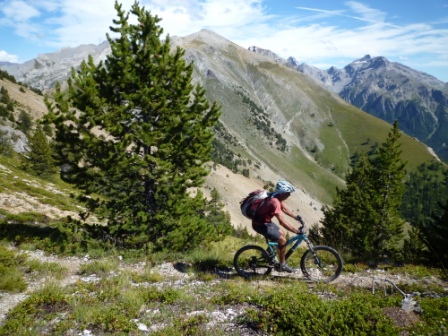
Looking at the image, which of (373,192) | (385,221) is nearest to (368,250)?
(385,221)

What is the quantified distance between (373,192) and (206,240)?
23219 millimetres

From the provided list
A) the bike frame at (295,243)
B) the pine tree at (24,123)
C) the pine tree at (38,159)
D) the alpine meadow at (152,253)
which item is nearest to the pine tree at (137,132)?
the alpine meadow at (152,253)

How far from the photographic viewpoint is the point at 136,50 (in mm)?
12680

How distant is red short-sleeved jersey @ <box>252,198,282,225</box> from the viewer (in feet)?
27.0

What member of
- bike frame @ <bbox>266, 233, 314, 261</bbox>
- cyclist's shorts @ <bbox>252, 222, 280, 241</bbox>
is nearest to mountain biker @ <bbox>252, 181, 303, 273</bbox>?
cyclist's shorts @ <bbox>252, 222, 280, 241</bbox>

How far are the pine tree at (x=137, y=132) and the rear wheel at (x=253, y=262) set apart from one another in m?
3.49

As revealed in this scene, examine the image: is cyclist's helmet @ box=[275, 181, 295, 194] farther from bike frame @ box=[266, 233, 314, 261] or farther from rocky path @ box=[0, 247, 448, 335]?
rocky path @ box=[0, 247, 448, 335]

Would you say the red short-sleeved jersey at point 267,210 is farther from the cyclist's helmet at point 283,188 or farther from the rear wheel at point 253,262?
the rear wheel at point 253,262

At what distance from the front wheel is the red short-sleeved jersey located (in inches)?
70.8

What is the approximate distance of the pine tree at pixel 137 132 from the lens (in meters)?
11.6

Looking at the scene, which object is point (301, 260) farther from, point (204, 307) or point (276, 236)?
point (204, 307)

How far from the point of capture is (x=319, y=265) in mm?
8820

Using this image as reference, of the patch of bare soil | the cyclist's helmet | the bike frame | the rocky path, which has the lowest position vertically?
the rocky path

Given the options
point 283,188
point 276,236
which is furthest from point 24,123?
point 283,188
